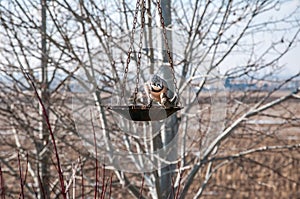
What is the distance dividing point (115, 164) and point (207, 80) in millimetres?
425

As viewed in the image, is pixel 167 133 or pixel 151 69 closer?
pixel 151 69

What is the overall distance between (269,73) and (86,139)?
1163mm

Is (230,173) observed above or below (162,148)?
below

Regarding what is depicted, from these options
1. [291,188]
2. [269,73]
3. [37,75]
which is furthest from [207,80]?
[291,188]

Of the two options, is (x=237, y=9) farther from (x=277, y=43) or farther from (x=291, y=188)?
(x=291, y=188)

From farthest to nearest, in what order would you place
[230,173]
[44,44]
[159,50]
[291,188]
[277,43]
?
[230,173] < [291,188] < [44,44] < [277,43] < [159,50]

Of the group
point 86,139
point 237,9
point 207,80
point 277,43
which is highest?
point 237,9

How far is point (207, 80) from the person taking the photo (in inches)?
58.0

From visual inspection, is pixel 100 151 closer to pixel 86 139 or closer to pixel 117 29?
pixel 86 139

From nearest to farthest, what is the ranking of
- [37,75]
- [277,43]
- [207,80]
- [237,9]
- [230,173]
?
[207,80]
[237,9]
[277,43]
[37,75]
[230,173]

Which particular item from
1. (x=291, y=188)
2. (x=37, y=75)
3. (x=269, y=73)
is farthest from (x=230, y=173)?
(x=37, y=75)

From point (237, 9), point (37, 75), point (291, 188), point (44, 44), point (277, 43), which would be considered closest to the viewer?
point (237, 9)

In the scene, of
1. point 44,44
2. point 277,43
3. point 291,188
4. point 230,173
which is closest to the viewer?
point 277,43

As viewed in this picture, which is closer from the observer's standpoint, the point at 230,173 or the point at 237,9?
the point at 237,9
